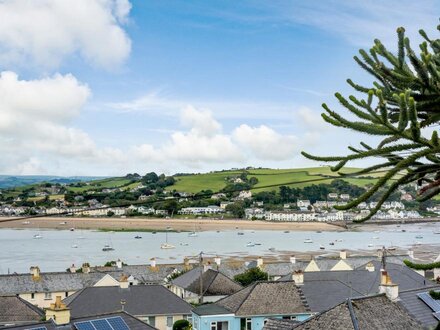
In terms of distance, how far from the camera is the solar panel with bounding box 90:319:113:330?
73.9 feet

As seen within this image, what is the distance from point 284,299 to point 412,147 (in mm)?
28507

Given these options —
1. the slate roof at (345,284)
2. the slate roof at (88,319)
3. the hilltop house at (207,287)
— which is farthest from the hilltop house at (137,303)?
the slate roof at (88,319)

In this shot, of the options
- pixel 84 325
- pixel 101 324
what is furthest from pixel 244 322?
pixel 84 325

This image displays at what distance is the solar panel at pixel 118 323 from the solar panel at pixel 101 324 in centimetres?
20

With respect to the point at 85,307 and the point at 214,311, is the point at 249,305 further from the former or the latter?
the point at 85,307

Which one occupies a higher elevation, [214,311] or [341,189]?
[341,189]

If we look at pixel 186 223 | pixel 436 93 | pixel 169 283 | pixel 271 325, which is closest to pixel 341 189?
pixel 186 223

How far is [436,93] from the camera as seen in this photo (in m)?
7.30

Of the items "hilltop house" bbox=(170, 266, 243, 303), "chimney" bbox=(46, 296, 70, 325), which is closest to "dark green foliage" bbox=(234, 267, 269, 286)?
"hilltop house" bbox=(170, 266, 243, 303)

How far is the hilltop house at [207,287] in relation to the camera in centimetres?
4628

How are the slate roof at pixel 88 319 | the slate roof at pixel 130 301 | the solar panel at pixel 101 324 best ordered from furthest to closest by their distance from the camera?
the slate roof at pixel 130 301, the solar panel at pixel 101 324, the slate roof at pixel 88 319

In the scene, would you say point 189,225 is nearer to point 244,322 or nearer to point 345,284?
point 345,284

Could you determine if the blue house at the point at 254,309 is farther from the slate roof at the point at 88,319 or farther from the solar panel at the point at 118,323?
the solar panel at the point at 118,323

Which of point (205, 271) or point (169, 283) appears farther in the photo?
point (169, 283)
